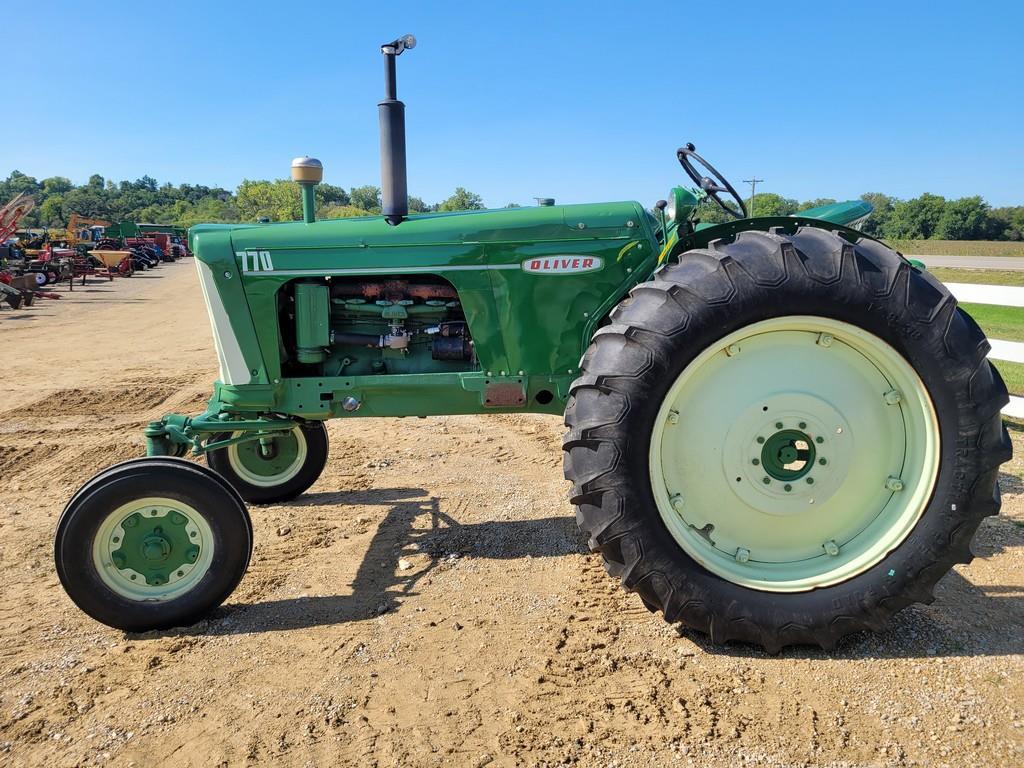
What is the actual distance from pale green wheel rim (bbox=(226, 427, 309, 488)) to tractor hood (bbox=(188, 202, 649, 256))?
1533 millimetres

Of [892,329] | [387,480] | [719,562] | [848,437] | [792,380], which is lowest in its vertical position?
[387,480]

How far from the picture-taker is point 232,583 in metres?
3.03

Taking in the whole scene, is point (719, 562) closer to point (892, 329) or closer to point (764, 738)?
point (764, 738)

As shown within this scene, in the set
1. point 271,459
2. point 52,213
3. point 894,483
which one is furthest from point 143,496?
point 52,213

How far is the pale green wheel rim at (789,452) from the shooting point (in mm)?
2742

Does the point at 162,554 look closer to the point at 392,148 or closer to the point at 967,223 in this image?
the point at 392,148

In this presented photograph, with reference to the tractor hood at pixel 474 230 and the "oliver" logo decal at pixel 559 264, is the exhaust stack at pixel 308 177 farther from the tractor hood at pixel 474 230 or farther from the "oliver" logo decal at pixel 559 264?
the "oliver" logo decal at pixel 559 264

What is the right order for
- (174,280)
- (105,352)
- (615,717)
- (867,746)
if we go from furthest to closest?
(174,280) → (105,352) → (615,717) → (867,746)

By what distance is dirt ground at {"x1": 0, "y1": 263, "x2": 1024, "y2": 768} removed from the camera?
223cm

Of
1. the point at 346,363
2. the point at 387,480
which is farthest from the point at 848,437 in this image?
the point at 387,480

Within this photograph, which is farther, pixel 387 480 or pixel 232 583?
pixel 387 480

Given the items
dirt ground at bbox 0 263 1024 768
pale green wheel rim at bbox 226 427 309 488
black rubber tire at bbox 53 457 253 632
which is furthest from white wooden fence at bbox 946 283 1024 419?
black rubber tire at bbox 53 457 253 632

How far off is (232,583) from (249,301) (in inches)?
52.7

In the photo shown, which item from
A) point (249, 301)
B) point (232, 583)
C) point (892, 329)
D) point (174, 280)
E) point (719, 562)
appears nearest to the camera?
point (892, 329)
